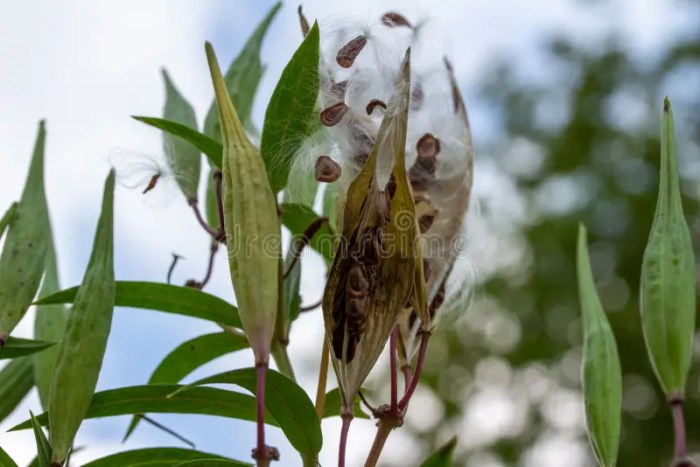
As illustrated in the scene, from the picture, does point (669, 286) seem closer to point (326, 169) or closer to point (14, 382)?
point (326, 169)

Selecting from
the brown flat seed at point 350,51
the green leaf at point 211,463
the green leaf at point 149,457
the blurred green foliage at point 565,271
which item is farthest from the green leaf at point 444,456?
the blurred green foliage at point 565,271

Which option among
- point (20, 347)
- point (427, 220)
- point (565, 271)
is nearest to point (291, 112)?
point (427, 220)

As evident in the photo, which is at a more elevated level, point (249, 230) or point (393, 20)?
point (393, 20)

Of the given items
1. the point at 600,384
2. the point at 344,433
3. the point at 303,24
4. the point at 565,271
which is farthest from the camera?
the point at 565,271

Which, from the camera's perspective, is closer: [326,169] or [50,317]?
[326,169]

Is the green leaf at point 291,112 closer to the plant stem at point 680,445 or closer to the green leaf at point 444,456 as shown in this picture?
the green leaf at point 444,456
